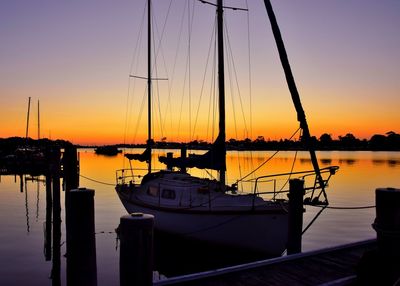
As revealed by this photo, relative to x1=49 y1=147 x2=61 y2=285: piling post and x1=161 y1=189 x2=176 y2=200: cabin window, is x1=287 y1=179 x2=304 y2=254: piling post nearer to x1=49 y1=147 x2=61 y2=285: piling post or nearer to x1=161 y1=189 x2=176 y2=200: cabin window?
x1=161 y1=189 x2=176 y2=200: cabin window

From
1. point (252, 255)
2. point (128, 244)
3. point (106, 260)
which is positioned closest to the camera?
point (128, 244)

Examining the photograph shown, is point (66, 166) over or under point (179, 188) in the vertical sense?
over

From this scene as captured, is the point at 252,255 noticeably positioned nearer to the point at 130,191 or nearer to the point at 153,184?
the point at 153,184

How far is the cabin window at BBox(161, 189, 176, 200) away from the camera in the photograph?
55.2 ft

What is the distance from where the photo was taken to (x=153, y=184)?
18266mm

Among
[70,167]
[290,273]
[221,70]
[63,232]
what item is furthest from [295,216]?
[63,232]

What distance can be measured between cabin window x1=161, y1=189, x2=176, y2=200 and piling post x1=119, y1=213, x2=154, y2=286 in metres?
11.7

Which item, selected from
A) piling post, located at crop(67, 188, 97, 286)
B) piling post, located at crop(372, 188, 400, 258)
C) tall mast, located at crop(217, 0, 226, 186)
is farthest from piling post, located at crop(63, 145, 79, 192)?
piling post, located at crop(372, 188, 400, 258)

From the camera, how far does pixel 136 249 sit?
496 cm

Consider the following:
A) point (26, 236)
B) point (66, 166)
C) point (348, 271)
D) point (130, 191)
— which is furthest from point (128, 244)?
point (26, 236)

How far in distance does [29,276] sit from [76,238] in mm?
10406

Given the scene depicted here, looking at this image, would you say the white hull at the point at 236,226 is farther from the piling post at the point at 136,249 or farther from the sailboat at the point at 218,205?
the piling post at the point at 136,249

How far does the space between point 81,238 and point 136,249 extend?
1.44 m

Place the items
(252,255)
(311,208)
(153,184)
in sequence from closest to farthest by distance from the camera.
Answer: (252,255) → (153,184) → (311,208)
